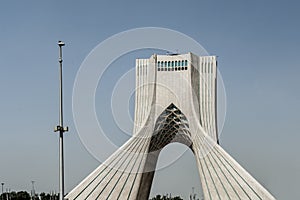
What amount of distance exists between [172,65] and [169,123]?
5119 mm

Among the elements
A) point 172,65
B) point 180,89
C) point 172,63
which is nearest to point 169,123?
point 180,89

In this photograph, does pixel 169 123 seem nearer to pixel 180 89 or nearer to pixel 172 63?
pixel 180 89

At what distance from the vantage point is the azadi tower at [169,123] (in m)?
41.6

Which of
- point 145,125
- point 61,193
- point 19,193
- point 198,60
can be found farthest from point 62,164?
point 19,193

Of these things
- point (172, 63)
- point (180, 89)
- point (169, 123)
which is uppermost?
point (172, 63)

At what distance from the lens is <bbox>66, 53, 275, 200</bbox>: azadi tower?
136 ft

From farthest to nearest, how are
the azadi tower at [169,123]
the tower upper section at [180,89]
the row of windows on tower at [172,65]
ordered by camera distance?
the row of windows on tower at [172,65]
the tower upper section at [180,89]
the azadi tower at [169,123]

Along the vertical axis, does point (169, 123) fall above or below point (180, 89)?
below

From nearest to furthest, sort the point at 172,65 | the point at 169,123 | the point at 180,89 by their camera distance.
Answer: the point at 180,89 < the point at 172,65 < the point at 169,123

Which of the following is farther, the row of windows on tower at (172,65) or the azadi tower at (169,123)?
the row of windows on tower at (172,65)

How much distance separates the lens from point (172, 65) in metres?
47.9

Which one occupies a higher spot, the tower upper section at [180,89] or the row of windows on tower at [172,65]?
the row of windows on tower at [172,65]

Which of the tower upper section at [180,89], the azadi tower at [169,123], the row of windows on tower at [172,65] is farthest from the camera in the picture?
the row of windows on tower at [172,65]

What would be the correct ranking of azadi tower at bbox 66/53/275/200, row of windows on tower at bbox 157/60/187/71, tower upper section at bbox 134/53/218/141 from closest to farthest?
azadi tower at bbox 66/53/275/200 → tower upper section at bbox 134/53/218/141 → row of windows on tower at bbox 157/60/187/71
